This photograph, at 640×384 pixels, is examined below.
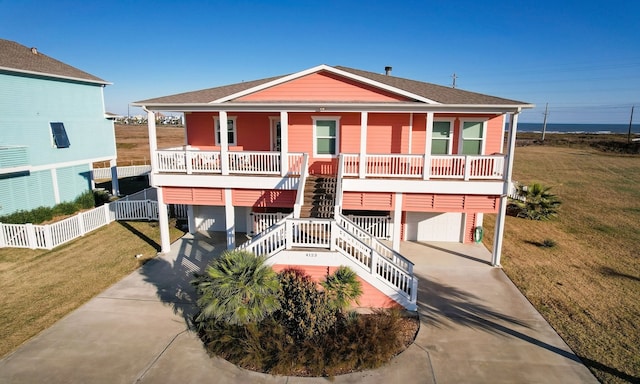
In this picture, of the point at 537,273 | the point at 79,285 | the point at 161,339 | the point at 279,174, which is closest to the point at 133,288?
the point at 79,285

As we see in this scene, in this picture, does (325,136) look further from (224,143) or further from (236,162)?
(224,143)

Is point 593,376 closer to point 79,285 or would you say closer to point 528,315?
point 528,315

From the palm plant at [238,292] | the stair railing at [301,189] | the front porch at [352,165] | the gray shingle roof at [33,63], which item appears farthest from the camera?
the gray shingle roof at [33,63]

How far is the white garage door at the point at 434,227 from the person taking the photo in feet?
50.1

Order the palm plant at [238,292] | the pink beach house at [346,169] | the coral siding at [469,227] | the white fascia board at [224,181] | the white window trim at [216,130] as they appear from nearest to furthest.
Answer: the palm plant at [238,292]
the pink beach house at [346,169]
the white fascia board at [224,181]
the coral siding at [469,227]
the white window trim at [216,130]

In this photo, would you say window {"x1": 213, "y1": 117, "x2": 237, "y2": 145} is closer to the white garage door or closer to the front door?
the front door

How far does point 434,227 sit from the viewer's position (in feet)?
50.5

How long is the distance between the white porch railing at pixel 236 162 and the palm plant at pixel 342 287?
15.5ft

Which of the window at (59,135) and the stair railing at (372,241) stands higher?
the window at (59,135)

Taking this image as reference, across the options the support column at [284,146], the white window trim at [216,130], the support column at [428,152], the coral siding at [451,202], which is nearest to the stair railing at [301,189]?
the support column at [284,146]

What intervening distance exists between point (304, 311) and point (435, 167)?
285 inches

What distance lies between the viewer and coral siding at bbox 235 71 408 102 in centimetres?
1335

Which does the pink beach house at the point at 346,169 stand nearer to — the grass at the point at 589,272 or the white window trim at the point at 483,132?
the white window trim at the point at 483,132

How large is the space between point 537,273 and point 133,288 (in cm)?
1359
